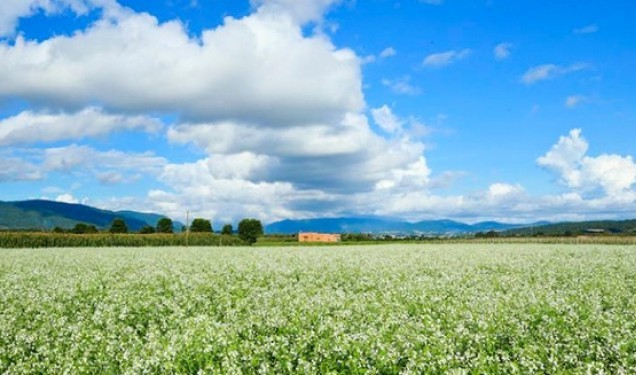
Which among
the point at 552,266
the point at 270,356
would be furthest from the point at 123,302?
the point at 552,266

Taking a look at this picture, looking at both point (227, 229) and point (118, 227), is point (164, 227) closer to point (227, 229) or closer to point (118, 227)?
point (118, 227)

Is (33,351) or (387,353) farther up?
(387,353)

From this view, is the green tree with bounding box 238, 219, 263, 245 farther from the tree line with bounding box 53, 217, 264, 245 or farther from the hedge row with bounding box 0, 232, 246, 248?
the hedge row with bounding box 0, 232, 246, 248

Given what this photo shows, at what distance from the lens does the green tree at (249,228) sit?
119 m

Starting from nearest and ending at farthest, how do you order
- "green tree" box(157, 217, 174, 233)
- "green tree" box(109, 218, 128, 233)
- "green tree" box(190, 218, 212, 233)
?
"green tree" box(109, 218, 128, 233) < "green tree" box(157, 217, 174, 233) < "green tree" box(190, 218, 212, 233)

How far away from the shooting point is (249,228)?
121875 millimetres

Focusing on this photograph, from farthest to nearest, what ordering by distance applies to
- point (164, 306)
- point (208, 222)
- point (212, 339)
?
point (208, 222) → point (164, 306) → point (212, 339)

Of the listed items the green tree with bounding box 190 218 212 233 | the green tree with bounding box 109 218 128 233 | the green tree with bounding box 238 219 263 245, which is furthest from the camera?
the green tree with bounding box 190 218 212 233

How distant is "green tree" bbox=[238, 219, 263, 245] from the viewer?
11896cm

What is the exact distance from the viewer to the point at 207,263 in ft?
96.9

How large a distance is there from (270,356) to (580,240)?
83.5 metres

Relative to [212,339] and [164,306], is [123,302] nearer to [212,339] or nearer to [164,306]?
[164,306]

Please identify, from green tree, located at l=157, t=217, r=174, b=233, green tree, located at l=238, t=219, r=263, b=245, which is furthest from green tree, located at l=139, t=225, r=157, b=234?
green tree, located at l=238, t=219, r=263, b=245

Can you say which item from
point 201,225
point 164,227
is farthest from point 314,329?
point 201,225
